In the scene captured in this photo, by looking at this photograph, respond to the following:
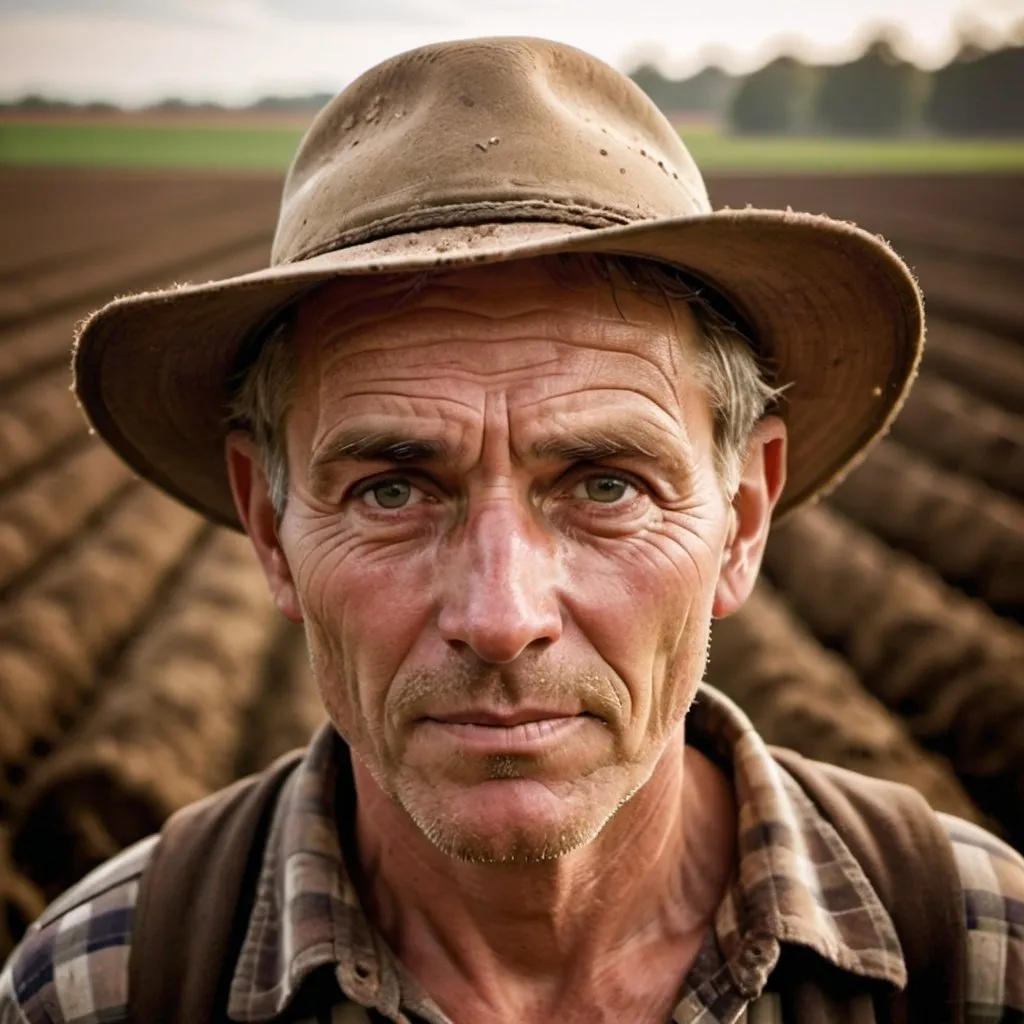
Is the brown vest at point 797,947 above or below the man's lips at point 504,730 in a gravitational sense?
below

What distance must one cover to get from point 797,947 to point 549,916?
387mm

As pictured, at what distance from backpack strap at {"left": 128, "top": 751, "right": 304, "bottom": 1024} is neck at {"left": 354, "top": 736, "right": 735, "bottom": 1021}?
0.73 feet

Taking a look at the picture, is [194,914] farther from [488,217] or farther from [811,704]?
[811,704]

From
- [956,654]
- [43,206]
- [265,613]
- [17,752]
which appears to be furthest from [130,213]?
[956,654]

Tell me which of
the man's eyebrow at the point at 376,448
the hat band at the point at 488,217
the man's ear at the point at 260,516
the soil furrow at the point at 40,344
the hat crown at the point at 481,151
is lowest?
the soil furrow at the point at 40,344

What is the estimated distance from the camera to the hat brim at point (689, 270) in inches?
59.8

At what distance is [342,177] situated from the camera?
66.0 inches

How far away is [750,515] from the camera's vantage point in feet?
6.34

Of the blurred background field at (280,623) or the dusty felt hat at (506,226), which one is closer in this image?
the dusty felt hat at (506,226)

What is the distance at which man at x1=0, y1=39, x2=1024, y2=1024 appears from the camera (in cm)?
155

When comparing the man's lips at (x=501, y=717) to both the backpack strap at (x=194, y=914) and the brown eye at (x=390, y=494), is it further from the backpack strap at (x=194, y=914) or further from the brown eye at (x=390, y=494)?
the backpack strap at (x=194, y=914)

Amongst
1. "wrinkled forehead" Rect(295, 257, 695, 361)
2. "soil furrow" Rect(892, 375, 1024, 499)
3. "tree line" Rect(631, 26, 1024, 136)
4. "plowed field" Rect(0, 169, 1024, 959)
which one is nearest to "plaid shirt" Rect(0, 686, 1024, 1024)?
"wrinkled forehead" Rect(295, 257, 695, 361)

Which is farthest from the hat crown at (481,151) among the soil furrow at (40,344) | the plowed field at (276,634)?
the soil furrow at (40,344)

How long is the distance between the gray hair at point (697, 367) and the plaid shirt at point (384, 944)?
0.53 m
